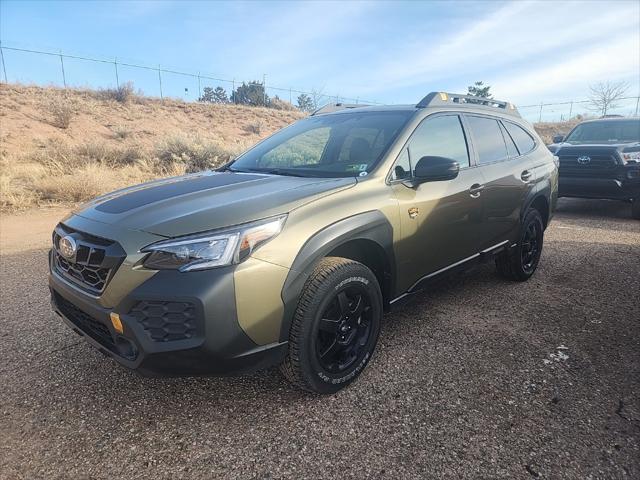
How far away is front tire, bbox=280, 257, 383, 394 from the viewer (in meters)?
2.37

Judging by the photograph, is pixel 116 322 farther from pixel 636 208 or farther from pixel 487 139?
pixel 636 208

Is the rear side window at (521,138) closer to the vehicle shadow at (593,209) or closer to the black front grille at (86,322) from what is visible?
the black front grille at (86,322)

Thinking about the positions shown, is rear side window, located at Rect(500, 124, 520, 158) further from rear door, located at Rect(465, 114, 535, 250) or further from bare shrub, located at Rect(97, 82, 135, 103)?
bare shrub, located at Rect(97, 82, 135, 103)

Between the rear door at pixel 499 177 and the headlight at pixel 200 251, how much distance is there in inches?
92.2

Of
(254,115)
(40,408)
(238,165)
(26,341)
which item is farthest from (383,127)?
(254,115)

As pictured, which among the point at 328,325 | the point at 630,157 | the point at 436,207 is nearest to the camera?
the point at 328,325

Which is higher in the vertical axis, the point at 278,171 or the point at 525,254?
the point at 278,171

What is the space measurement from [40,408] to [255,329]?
4.70 feet

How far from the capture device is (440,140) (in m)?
3.45

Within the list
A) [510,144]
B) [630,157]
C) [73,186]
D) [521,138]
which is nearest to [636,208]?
[630,157]

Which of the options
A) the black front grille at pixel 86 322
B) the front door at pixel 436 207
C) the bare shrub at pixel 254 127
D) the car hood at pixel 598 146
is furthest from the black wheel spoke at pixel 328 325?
the bare shrub at pixel 254 127

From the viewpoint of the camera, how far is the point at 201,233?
84.7 inches

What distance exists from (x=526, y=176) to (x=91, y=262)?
387 centimetres

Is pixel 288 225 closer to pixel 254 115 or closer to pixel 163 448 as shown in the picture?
pixel 163 448
